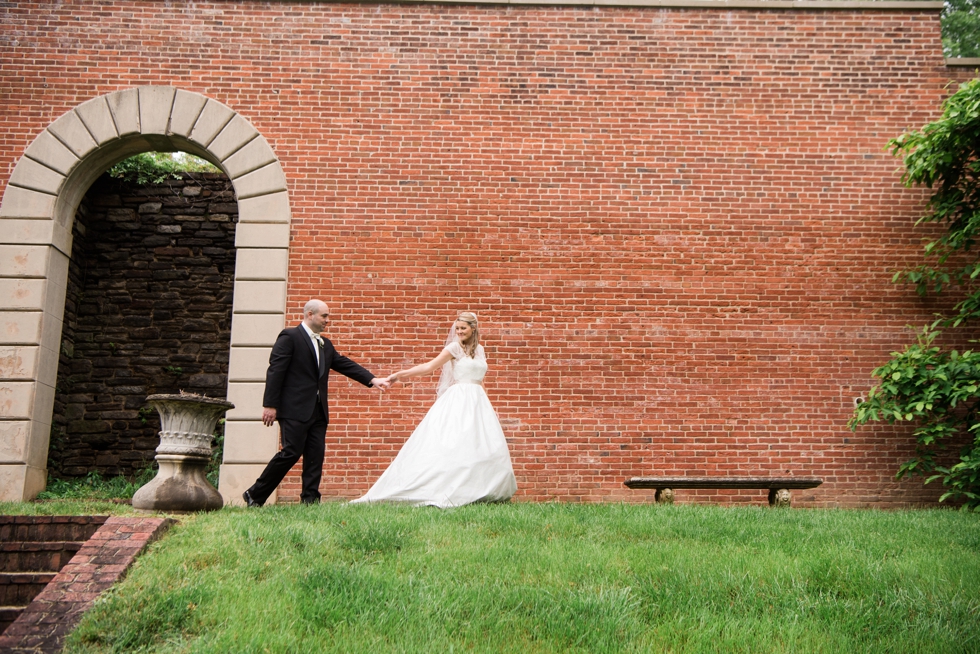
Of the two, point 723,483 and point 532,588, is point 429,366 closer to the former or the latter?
point 723,483

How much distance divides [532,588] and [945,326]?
6.93 metres

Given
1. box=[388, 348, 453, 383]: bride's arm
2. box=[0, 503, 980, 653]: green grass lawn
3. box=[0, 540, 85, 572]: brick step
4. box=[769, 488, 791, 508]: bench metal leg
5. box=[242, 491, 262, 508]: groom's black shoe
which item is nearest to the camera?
box=[0, 503, 980, 653]: green grass lawn

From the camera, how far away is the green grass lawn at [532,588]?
3.85 metres

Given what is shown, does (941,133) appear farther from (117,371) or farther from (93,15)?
(117,371)

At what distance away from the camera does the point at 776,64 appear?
977cm

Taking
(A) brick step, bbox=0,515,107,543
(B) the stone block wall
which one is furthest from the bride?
(B) the stone block wall

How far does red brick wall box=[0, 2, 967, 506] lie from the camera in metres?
9.09

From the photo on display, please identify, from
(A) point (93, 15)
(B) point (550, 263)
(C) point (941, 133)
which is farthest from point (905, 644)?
(A) point (93, 15)

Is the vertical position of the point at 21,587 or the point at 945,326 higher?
the point at 945,326

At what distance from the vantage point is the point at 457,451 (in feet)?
23.6

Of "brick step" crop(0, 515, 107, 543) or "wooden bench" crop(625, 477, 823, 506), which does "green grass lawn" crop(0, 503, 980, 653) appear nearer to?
"brick step" crop(0, 515, 107, 543)

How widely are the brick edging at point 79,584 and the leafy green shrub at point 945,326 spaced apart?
690cm

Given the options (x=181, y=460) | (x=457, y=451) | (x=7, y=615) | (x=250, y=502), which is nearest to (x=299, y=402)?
(x=250, y=502)

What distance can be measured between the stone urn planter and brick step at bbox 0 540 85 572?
0.99 m
